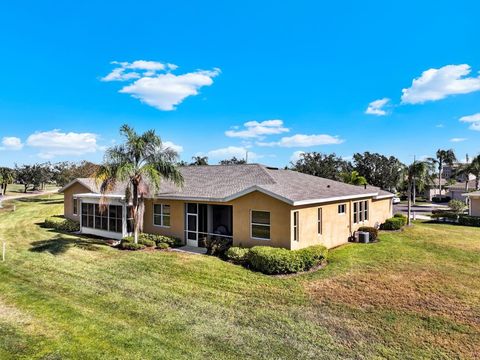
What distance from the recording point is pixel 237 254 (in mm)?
15734

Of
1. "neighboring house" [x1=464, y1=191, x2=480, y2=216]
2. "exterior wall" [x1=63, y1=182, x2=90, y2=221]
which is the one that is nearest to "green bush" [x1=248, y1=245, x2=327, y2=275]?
"exterior wall" [x1=63, y1=182, x2=90, y2=221]

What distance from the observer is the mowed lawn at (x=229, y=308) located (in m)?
8.03

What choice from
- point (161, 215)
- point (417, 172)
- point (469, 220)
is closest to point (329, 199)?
point (161, 215)

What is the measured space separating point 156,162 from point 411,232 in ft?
67.9

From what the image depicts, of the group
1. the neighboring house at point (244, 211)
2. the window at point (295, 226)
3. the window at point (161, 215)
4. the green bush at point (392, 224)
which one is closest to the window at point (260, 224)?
the neighboring house at point (244, 211)

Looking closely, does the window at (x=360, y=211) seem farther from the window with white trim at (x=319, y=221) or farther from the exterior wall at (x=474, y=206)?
the exterior wall at (x=474, y=206)

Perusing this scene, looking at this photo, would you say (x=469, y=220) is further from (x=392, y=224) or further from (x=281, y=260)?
(x=281, y=260)

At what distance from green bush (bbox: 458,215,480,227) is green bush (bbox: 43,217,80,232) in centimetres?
3557

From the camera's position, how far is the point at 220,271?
14234 millimetres

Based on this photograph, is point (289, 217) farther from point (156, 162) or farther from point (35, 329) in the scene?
point (35, 329)

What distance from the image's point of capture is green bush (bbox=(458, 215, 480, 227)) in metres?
31.0

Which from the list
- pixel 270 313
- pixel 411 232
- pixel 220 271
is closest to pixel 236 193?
pixel 220 271

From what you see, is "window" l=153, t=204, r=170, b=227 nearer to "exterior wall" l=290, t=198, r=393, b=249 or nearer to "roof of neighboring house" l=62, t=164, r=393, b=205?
"roof of neighboring house" l=62, t=164, r=393, b=205

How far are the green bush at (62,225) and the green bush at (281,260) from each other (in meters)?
17.2
